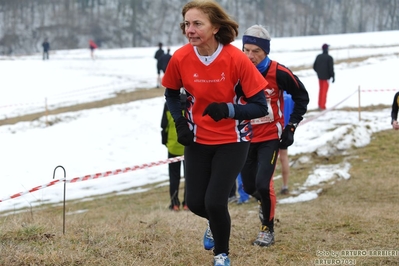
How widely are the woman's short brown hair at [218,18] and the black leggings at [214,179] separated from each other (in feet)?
2.77

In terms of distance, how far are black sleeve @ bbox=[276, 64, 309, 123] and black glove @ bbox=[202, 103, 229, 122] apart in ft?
5.82

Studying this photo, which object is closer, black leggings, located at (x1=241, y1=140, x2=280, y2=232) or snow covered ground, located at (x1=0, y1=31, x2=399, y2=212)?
black leggings, located at (x1=241, y1=140, x2=280, y2=232)

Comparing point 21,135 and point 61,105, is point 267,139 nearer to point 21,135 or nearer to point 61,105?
point 21,135

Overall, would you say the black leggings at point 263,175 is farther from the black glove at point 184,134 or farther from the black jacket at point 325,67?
the black jacket at point 325,67

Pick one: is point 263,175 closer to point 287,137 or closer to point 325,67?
point 287,137

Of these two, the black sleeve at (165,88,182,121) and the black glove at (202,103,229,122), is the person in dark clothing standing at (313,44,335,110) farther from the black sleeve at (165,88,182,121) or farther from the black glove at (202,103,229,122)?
the black glove at (202,103,229,122)

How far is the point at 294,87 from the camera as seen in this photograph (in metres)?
5.88

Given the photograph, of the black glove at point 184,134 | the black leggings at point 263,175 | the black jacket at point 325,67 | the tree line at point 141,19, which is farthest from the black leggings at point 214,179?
the tree line at point 141,19

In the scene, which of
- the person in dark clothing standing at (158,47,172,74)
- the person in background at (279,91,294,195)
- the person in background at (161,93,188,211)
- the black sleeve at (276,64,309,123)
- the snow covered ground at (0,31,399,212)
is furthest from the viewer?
the person in dark clothing standing at (158,47,172,74)

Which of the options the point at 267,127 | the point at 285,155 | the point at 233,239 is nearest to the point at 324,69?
the point at 285,155

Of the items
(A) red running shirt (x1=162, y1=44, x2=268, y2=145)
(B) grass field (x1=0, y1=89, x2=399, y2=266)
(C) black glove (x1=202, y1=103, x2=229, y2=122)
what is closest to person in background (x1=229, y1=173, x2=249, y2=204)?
(B) grass field (x1=0, y1=89, x2=399, y2=266)

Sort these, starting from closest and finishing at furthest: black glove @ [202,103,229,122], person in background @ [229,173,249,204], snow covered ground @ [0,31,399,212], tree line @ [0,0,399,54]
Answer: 1. black glove @ [202,103,229,122]
2. person in background @ [229,173,249,204]
3. snow covered ground @ [0,31,399,212]
4. tree line @ [0,0,399,54]

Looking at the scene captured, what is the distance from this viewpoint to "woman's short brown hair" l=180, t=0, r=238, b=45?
4328 mm

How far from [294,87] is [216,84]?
1.75 metres
